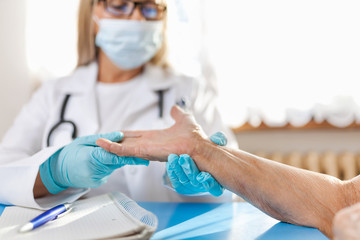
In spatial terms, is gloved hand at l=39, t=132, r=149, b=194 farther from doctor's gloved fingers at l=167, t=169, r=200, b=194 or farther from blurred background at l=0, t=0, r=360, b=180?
blurred background at l=0, t=0, r=360, b=180

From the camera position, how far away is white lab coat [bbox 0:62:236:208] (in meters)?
1.27

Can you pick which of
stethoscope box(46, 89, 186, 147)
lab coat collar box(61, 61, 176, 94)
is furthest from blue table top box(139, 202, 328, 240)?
lab coat collar box(61, 61, 176, 94)

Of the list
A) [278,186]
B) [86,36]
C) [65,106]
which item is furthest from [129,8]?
[278,186]

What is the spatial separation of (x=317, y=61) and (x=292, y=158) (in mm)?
549

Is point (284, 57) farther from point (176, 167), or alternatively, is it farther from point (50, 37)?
point (176, 167)

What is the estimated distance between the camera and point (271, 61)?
7.29 ft

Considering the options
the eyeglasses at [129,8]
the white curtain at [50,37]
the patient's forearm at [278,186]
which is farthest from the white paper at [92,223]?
the white curtain at [50,37]

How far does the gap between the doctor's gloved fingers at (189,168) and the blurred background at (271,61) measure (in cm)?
113

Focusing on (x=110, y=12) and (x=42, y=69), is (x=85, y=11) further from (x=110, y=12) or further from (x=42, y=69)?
(x=42, y=69)

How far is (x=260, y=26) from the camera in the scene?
7.34ft

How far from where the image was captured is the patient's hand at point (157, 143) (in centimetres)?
92

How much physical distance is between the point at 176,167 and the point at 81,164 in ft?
0.77

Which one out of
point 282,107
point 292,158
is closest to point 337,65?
point 282,107

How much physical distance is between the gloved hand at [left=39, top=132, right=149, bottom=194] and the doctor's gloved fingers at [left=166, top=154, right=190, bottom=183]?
13 centimetres
